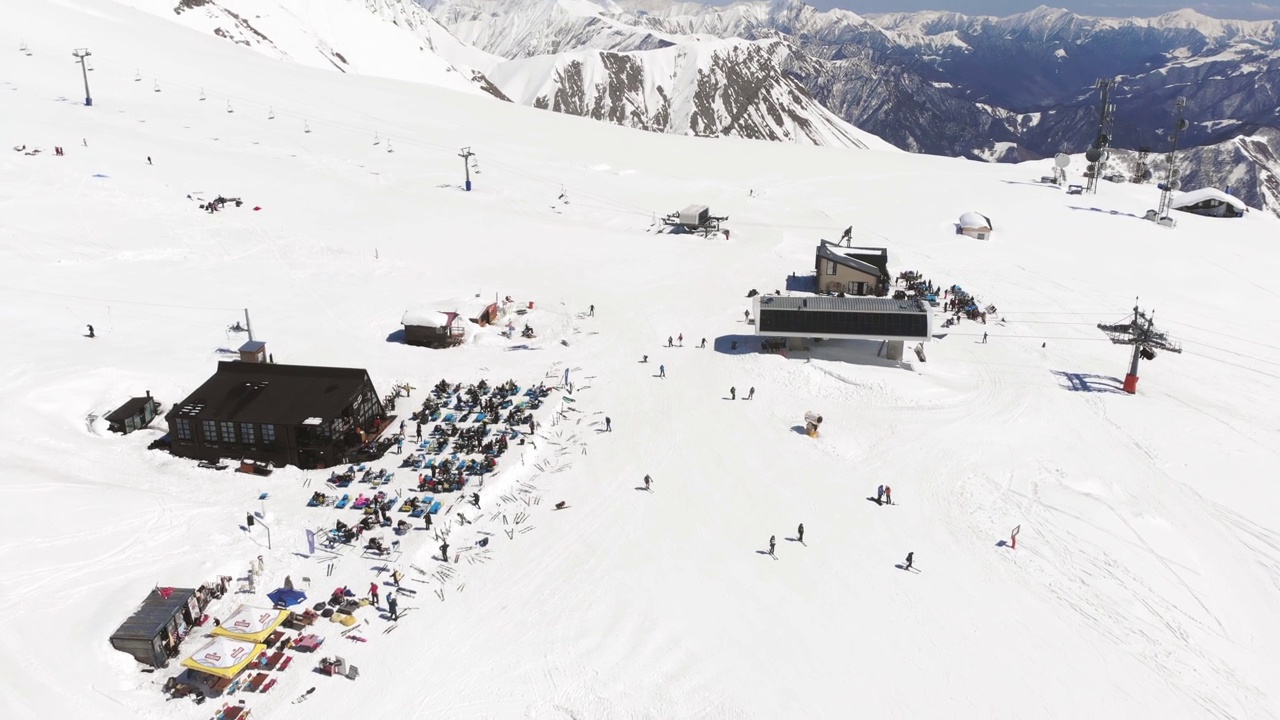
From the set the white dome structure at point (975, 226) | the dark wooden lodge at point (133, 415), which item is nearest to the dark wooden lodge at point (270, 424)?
the dark wooden lodge at point (133, 415)

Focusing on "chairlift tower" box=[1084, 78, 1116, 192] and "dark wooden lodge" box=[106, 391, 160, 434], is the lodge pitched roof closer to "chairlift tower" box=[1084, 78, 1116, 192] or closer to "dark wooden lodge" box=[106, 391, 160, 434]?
"dark wooden lodge" box=[106, 391, 160, 434]

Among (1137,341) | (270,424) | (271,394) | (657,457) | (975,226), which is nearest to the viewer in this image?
(270,424)

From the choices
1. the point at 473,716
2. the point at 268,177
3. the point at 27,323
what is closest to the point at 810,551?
the point at 473,716

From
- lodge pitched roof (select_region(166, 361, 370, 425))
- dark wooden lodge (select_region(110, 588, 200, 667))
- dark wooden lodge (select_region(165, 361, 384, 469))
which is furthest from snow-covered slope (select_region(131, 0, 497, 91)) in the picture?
dark wooden lodge (select_region(110, 588, 200, 667))

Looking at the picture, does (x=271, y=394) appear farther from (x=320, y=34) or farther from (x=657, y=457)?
(x=320, y=34)

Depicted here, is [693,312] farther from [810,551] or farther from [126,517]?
[126,517]

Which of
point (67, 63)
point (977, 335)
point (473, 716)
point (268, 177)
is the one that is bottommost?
point (473, 716)

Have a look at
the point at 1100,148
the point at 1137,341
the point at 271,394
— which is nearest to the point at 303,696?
the point at 271,394
